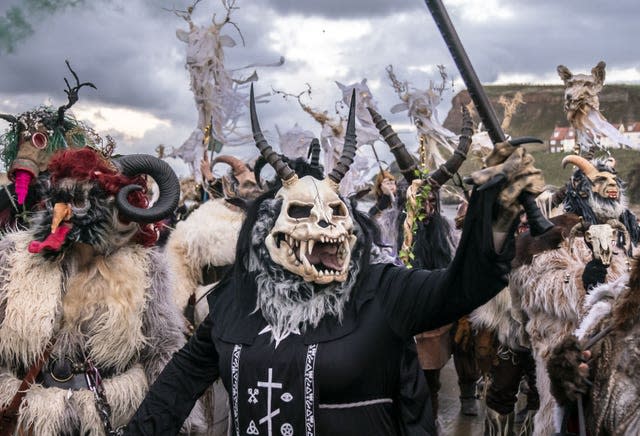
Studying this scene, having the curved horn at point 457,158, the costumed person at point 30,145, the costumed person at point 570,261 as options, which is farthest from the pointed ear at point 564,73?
the costumed person at point 30,145

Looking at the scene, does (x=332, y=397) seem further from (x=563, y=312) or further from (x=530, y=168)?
(x=563, y=312)

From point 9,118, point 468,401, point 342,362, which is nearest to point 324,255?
point 342,362

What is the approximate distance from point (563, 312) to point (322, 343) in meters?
2.24

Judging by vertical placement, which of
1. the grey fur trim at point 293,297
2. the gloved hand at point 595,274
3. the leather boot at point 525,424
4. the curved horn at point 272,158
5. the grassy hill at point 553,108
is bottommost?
the leather boot at point 525,424

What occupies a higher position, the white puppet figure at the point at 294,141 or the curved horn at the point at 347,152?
the white puppet figure at the point at 294,141

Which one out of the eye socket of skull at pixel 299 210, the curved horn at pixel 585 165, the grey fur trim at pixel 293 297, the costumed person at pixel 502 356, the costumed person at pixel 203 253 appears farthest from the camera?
the costumed person at pixel 203 253

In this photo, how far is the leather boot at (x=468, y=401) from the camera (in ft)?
20.8

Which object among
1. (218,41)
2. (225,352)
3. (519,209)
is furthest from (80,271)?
(218,41)

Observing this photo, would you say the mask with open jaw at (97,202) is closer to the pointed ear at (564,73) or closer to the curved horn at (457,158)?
the curved horn at (457,158)

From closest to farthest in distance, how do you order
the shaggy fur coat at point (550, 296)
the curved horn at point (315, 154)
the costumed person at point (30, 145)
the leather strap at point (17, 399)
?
the curved horn at point (315, 154)
the leather strap at point (17, 399)
the costumed person at point (30, 145)
the shaggy fur coat at point (550, 296)

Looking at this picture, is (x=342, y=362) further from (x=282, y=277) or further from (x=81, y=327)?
(x=81, y=327)

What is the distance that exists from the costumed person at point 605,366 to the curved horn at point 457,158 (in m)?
1.30

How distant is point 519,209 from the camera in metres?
2.07

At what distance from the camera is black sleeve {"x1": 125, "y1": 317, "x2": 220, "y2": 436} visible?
2816 millimetres
